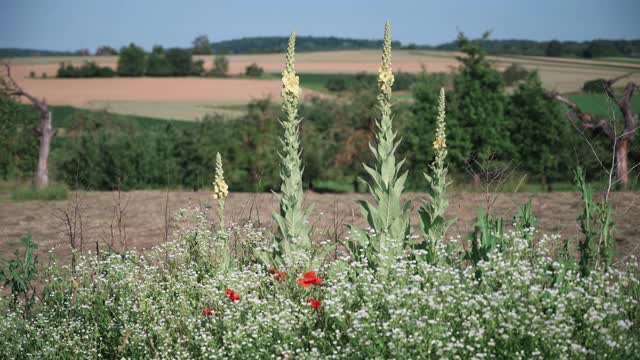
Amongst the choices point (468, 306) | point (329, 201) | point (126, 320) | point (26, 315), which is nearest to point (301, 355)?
point (468, 306)

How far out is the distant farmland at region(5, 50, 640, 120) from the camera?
56.8m

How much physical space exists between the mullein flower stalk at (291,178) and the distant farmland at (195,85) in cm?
4092

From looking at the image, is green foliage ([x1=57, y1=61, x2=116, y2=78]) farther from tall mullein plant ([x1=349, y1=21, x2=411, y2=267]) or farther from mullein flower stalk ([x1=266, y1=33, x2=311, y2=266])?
Answer: tall mullein plant ([x1=349, y1=21, x2=411, y2=267])

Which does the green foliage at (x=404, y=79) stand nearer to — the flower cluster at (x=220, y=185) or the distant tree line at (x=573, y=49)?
the distant tree line at (x=573, y=49)

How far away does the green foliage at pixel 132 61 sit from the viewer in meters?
77.2

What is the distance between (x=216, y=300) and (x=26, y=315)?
2.94 meters

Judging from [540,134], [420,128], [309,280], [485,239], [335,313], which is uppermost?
[485,239]

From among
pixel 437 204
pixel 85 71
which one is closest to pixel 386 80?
pixel 437 204

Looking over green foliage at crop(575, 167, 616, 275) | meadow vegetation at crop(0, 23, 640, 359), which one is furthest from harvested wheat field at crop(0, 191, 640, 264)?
meadow vegetation at crop(0, 23, 640, 359)

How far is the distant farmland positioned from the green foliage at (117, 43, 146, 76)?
2.41 metres

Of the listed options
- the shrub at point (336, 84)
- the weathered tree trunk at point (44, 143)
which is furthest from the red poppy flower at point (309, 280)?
the shrub at point (336, 84)

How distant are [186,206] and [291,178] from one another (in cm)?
1139

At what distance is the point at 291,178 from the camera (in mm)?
7684

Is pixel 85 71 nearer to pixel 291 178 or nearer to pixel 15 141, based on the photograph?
pixel 15 141
